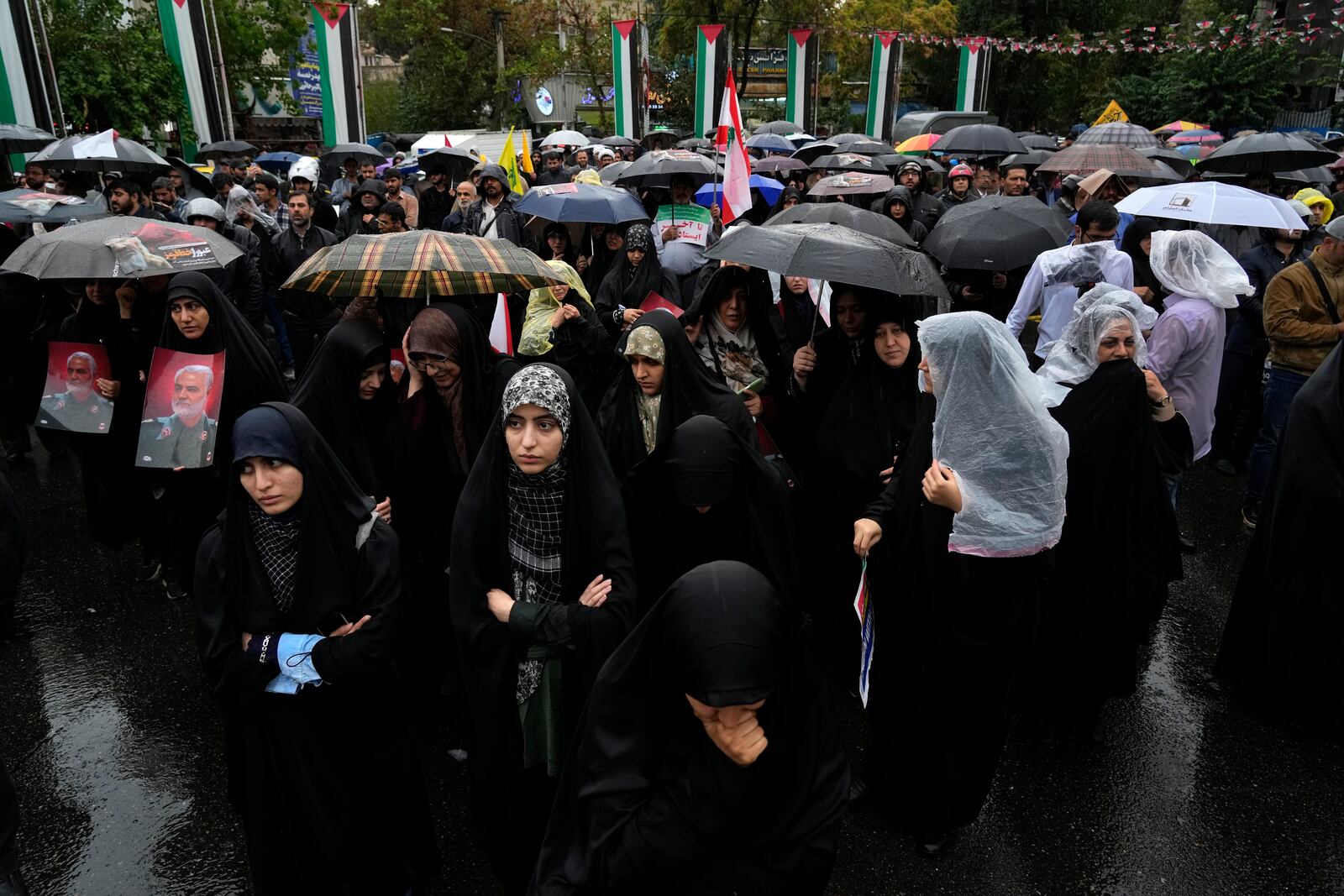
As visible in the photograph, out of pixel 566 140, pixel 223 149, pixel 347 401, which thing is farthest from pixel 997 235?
pixel 223 149

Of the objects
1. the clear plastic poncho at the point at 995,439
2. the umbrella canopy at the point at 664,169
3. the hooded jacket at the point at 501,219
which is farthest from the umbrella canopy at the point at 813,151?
the clear plastic poncho at the point at 995,439

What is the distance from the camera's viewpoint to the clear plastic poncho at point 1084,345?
11.4 feet

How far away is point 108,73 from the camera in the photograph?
2112cm

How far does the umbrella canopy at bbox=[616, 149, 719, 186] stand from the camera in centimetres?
880

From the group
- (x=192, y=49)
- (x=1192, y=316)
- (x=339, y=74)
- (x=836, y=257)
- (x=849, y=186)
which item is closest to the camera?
(x=836, y=257)

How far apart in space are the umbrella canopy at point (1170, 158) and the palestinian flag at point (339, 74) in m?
14.0

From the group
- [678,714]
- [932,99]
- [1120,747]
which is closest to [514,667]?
[678,714]

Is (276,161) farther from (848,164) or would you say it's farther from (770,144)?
(848,164)

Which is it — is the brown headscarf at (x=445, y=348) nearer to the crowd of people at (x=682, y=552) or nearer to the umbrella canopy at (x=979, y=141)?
the crowd of people at (x=682, y=552)

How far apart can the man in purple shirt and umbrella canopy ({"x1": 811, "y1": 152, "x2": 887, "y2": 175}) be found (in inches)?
236

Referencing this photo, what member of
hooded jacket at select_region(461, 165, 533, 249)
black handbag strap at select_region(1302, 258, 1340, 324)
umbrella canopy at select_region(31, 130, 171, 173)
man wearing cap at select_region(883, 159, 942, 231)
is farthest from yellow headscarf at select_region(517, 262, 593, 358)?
umbrella canopy at select_region(31, 130, 171, 173)

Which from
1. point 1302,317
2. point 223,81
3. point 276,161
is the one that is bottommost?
point 276,161

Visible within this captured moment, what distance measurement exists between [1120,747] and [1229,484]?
154 inches

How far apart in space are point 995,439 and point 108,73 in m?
24.3
